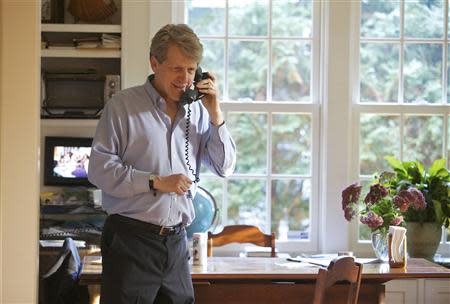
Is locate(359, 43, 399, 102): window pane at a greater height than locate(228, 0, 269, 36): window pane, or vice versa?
locate(228, 0, 269, 36): window pane

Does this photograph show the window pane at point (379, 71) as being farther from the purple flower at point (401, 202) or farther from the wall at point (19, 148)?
the wall at point (19, 148)

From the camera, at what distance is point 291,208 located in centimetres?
544

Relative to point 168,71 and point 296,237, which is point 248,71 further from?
point 168,71

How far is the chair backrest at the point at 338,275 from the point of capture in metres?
2.88

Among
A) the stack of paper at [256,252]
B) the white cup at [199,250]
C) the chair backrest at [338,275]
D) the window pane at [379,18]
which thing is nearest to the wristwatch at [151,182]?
the chair backrest at [338,275]

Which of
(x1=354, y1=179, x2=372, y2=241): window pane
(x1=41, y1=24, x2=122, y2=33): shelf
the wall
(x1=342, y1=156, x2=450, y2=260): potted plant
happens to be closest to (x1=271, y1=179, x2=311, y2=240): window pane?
(x1=354, y1=179, x2=372, y2=241): window pane

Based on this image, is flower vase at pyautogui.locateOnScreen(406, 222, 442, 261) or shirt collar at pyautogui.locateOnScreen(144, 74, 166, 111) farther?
flower vase at pyautogui.locateOnScreen(406, 222, 442, 261)

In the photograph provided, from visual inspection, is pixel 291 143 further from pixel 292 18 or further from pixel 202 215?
pixel 202 215

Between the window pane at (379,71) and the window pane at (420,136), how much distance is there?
0.82 feet

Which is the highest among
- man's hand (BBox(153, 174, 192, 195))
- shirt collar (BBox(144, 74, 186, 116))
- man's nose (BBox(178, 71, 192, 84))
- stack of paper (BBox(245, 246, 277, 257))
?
man's nose (BBox(178, 71, 192, 84))

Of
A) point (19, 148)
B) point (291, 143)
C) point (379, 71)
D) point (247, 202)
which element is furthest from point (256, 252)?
point (19, 148)

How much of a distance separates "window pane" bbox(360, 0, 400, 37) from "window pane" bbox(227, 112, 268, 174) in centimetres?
90

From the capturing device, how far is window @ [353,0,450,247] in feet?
17.9

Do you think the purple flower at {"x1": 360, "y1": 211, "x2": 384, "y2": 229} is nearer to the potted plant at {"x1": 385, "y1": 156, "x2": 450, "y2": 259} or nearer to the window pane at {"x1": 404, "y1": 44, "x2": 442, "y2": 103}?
the potted plant at {"x1": 385, "y1": 156, "x2": 450, "y2": 259}
